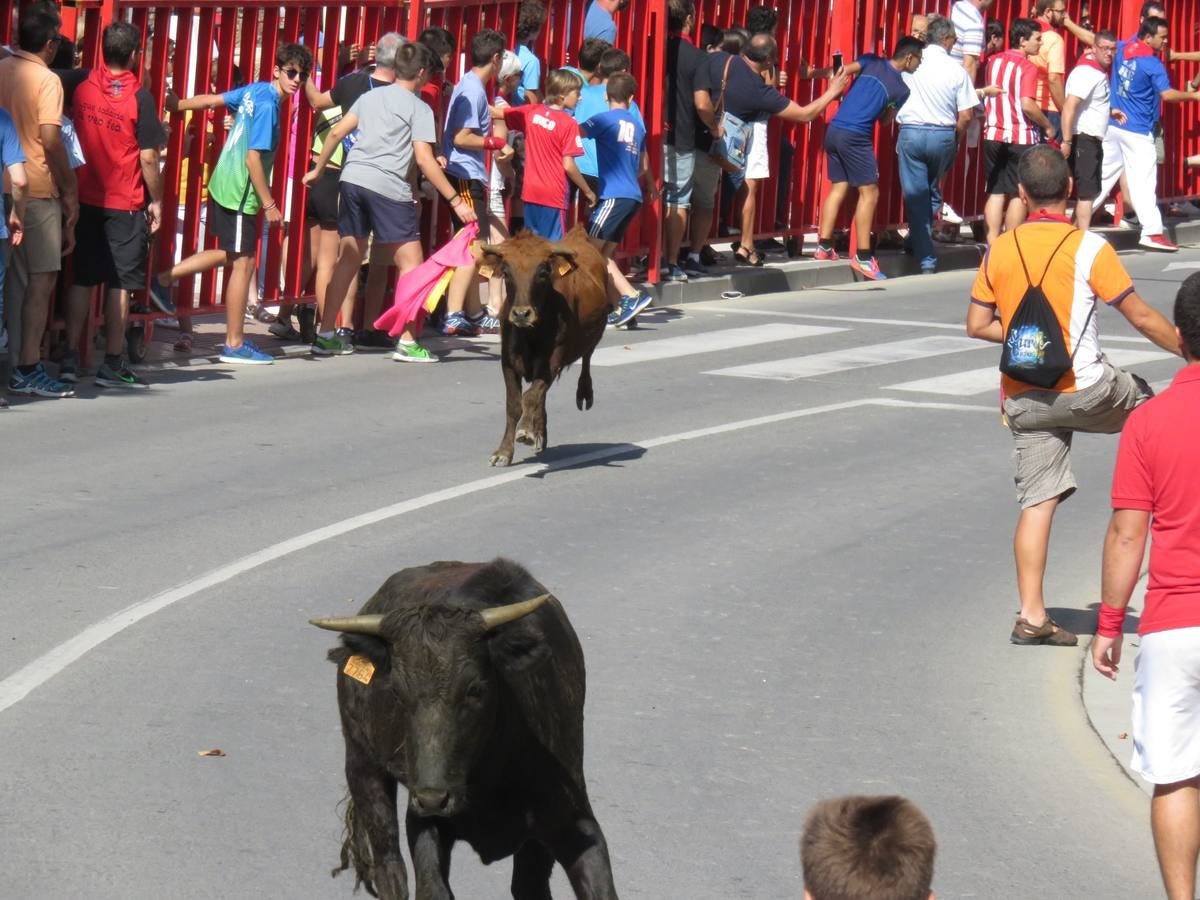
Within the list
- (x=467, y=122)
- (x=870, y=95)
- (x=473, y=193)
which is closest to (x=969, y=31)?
(x=870, y=95)

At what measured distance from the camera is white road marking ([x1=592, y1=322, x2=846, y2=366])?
16.9 metres

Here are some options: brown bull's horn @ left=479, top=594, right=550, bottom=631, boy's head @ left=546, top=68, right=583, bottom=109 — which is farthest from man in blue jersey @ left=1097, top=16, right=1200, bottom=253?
brown bull's horn @ left=479, top=594, right=550, bottom=631

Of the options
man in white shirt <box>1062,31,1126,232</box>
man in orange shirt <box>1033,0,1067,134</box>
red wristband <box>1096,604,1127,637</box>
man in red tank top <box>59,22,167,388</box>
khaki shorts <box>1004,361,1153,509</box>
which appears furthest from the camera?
man in white shirt <box>1062,31,1126,232</box>

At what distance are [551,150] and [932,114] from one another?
614 cm

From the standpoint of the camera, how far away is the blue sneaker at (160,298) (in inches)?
631

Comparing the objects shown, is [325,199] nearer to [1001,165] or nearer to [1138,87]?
[1001,165]

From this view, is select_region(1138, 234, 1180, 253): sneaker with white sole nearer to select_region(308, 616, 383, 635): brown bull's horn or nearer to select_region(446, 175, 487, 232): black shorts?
select_region(446, 175, 487, 232): black shorts

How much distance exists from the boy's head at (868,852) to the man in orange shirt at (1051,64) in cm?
2067

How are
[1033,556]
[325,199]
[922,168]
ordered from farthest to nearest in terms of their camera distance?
[922,168], [325,199], [1033,556]

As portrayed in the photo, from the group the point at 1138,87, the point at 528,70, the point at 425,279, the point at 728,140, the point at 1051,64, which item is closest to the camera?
the point at 425,279

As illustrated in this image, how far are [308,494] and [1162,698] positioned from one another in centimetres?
655

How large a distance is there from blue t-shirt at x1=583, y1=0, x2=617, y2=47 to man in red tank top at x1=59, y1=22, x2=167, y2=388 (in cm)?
593

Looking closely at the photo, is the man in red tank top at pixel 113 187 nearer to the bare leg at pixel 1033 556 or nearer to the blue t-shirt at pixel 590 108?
the blue t-shirt at pixel 590 108

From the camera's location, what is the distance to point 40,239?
45.3ft
